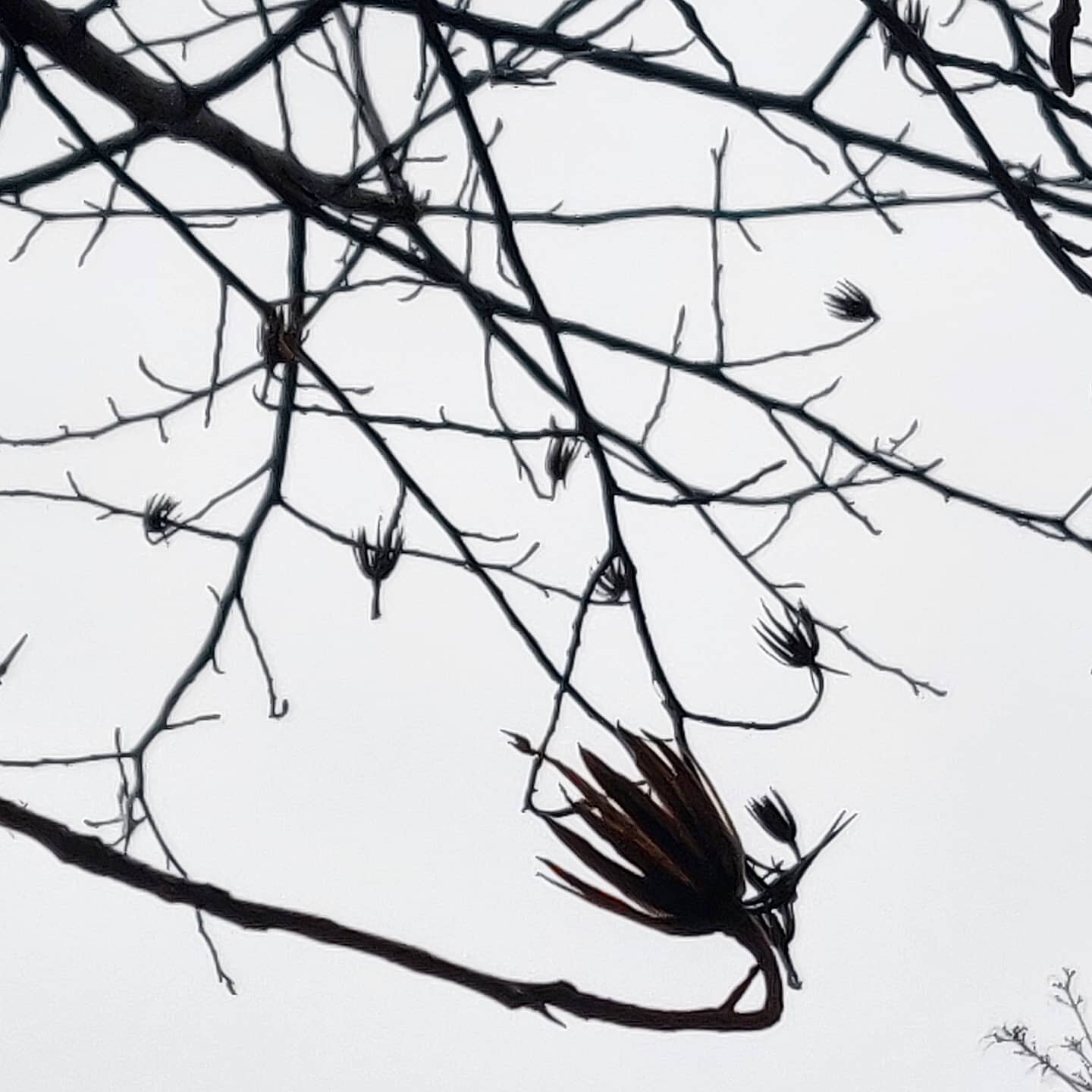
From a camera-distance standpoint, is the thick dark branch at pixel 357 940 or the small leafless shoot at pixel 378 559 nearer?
the thick dark branch at pixel 357 940

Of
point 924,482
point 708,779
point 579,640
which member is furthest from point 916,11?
point 708,779

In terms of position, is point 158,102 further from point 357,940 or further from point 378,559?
point 357,940

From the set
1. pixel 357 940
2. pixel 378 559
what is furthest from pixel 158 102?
pixel 357 940

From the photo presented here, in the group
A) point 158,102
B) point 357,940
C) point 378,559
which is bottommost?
point 357,940

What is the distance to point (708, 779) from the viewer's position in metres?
0.29

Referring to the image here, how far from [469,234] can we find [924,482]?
525 millimetres

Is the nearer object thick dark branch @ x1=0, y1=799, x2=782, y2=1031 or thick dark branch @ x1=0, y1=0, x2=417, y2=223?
thick dark branch @ x1=0, y1=799, x2=782, y2=1031

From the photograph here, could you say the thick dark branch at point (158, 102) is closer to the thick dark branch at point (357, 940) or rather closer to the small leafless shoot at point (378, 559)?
the small leafless shoot at point (378, 559)

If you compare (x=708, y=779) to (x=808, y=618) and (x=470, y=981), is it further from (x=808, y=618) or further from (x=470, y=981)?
(x=808, y=618)

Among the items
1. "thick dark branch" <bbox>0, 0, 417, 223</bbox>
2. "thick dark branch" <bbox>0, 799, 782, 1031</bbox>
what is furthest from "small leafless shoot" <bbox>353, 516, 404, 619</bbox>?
"thick dark branch" <bbox>0, 799, 782, 1031</bbox>

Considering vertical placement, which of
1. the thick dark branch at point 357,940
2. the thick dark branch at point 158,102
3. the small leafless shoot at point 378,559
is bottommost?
the thick dark branch at point 357,940

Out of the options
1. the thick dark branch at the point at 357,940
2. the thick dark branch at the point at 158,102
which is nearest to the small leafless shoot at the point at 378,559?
the thick dark branch at the point at 158,102

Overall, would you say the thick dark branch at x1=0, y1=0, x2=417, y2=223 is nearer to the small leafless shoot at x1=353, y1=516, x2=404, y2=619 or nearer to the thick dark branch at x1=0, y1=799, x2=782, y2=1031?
the small leafless shoot at x1=353, y1=516, x2=404, y2=619

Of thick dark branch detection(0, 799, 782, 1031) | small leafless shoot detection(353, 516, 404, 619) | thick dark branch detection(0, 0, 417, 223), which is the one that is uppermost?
thick dark branch detection(0, 0, 417, 223)
